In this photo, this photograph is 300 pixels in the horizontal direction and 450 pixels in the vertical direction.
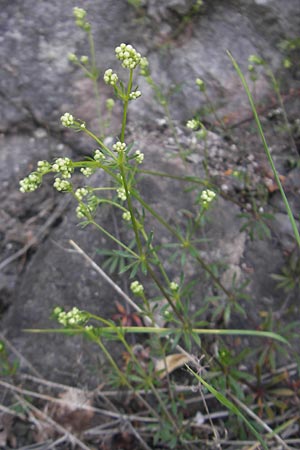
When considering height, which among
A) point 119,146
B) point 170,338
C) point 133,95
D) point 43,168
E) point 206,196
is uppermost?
point 133,95

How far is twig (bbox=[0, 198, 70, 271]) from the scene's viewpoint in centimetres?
361

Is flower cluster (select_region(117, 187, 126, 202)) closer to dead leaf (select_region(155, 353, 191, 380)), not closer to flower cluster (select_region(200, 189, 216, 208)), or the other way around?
flower cluster (select_region(200, 189, 216, 208))

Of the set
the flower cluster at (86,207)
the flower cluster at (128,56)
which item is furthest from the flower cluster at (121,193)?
the flower cluster at (128,56)

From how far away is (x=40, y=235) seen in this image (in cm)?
369

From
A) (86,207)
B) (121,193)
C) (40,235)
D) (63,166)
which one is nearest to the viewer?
(63,166)

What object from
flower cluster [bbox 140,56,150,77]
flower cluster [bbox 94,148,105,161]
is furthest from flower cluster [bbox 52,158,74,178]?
flower cluster [bbox 140,56,150,77]

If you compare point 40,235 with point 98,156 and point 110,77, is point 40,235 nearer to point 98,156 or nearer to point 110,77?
point 98,156

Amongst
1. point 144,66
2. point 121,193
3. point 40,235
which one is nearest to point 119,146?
point 121,193

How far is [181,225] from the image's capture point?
3.60m

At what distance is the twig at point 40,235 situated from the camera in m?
3.61

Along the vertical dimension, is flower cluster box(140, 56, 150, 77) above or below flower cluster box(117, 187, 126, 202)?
above

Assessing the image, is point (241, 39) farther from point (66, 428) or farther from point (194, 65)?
point (66, 428)

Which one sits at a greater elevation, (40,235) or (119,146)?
(119,146)

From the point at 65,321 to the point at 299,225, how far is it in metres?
1.95
